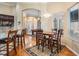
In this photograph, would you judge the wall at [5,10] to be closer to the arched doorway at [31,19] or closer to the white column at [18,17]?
the white column at [18,17]

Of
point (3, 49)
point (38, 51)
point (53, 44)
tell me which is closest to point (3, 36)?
point (3, 49)

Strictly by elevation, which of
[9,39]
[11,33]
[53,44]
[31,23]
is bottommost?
[53,44]

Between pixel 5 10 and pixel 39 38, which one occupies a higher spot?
pixel 5 10

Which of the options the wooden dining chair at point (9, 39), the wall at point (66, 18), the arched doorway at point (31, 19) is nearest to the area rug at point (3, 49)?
the wooden dining chair at point (9, 39)

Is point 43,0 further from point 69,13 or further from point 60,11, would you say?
point 69,13

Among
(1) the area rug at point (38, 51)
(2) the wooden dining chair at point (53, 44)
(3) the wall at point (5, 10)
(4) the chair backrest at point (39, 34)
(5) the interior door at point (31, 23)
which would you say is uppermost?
(3) the wall at point (5, 10)

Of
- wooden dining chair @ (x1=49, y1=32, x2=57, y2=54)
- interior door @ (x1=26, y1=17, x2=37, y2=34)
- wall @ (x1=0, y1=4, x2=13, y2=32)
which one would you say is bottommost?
wooden dining chair @ (x1=49, y1=32, x2=57, y2=54)

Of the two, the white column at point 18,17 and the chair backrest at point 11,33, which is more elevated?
the white column at point 18,17

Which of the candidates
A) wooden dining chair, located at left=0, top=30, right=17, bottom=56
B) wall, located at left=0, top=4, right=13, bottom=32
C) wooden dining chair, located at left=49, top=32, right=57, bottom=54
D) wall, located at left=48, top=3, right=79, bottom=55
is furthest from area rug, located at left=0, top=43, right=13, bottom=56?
wall, located at left=48, top=3, right=79, bottom=55

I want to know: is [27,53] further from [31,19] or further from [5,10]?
[5,10]

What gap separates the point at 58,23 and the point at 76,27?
1.09 ft

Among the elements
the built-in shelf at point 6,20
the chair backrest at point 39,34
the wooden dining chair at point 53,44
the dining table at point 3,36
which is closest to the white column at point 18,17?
the built-in shelf at point 6,20

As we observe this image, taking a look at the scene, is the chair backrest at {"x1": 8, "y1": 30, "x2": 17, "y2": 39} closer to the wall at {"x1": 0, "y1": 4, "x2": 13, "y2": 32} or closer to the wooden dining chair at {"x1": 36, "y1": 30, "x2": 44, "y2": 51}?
the wall at {"x1": 0, "y1": 4, "x2": 13, "y2": 32}

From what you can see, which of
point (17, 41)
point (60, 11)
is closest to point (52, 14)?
point (60, 11)
